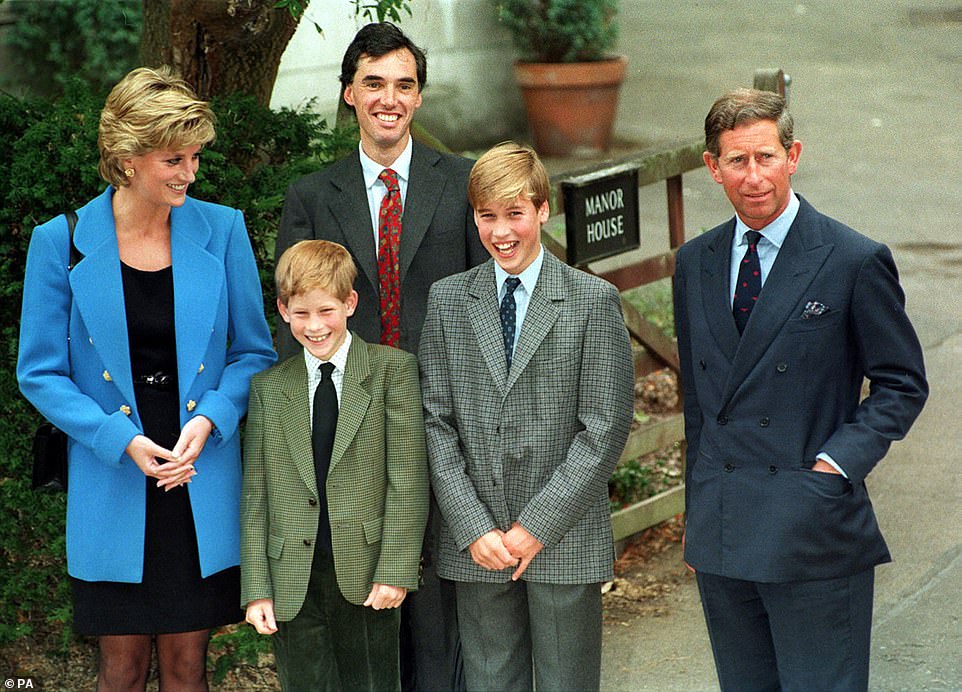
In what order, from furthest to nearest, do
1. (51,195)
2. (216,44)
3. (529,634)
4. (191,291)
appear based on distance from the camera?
(216,44) → (51,195) → (529,634) → (191,291)

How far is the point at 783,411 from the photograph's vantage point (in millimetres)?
3396

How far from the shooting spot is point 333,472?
364 centimetres

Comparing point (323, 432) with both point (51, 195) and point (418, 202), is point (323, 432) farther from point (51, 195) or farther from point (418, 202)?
point (51, 195)

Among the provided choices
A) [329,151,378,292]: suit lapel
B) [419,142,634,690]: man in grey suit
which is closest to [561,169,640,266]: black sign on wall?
[329,151,378,292]: suit lapel

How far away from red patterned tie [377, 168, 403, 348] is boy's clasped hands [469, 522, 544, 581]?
70cm

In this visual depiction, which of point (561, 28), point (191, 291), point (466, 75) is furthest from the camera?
point (466, 75)

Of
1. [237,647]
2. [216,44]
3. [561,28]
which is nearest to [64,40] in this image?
[561,28]

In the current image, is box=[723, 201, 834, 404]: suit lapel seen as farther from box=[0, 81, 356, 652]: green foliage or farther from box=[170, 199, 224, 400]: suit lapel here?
box=[0, 81, 356, 652]: green foliage

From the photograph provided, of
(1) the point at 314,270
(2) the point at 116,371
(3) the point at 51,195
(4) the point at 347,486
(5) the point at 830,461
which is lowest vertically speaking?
(4) the point at 347,486

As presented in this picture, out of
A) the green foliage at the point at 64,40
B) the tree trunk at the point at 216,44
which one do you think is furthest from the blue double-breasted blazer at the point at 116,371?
the green foliage at the point at 64,40

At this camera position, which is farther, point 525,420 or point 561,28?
point 561,28

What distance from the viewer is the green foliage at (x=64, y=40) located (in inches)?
420

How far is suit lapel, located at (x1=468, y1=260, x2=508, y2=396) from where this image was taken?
12.0 ft

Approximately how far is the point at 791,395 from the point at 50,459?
1994mm
